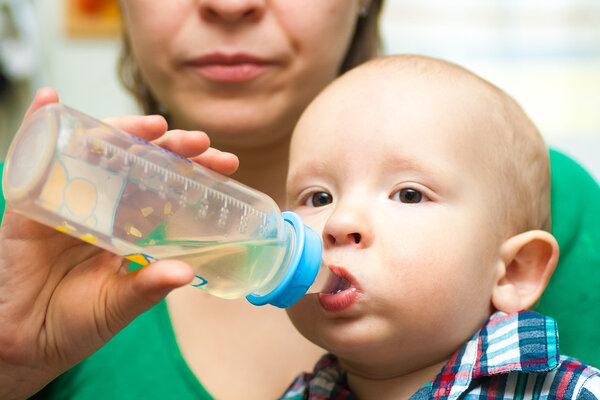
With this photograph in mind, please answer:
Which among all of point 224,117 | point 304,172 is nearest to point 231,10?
point 224,117

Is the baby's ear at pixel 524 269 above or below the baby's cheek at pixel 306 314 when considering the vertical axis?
above

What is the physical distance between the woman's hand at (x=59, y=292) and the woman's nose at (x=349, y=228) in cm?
16

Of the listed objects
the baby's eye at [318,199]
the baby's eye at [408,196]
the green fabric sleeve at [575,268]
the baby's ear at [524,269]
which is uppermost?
the baby's eye at [408,196]

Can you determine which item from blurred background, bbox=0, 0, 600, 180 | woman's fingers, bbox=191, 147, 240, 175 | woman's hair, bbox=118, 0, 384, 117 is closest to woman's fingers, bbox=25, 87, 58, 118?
woman's fingers, bbox=191, 147, 240, 175

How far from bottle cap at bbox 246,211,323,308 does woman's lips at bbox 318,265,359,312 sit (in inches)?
2.2

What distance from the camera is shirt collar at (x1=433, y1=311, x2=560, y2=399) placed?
93 cm

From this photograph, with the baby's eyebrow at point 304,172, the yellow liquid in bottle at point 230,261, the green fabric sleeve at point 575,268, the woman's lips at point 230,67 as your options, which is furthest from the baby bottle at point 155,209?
the green fabric sleeve at point 575,268

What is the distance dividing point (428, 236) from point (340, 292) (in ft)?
0.47

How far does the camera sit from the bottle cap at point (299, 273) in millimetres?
860

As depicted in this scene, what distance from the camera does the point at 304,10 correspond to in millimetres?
1295

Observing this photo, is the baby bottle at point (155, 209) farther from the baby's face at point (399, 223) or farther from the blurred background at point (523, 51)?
the blurred background at point (523, 51)

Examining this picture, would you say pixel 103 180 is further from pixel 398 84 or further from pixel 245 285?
pixel 398 84

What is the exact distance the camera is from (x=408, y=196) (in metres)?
0.98

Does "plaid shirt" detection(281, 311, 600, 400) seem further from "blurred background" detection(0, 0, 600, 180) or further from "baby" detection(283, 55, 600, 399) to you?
"blurred background" detection(0, 0, 600, 180)
